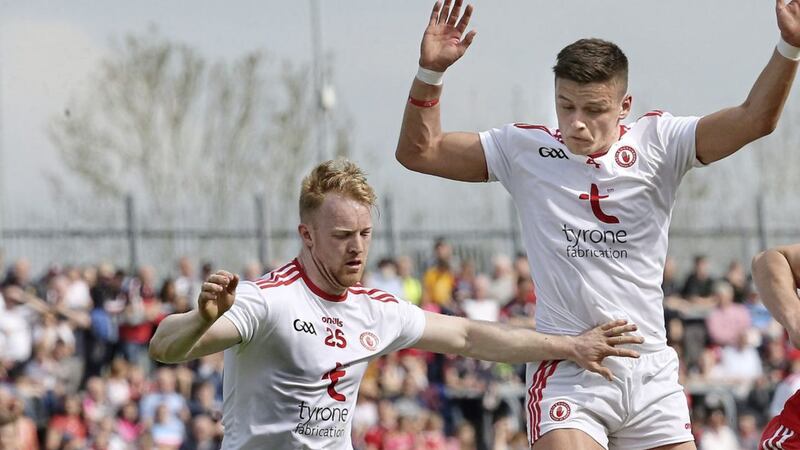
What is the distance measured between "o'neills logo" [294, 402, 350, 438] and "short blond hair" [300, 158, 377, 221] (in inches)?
34.4

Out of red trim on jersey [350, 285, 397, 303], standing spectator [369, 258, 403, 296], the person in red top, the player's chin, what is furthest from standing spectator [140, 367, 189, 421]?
the person in red top

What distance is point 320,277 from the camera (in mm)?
6379

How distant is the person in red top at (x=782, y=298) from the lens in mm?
5980

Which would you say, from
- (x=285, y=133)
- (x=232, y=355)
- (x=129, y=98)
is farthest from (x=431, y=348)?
(x=285, y=133)

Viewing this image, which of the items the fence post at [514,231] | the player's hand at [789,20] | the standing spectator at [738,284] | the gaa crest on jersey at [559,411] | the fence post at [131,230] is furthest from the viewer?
the fence post at [514,231]

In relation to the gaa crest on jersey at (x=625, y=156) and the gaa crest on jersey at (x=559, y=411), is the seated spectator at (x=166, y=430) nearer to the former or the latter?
the gaa crest on jersey at (x=559, y=411)

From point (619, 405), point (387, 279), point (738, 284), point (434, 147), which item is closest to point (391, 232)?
point (387, 279)

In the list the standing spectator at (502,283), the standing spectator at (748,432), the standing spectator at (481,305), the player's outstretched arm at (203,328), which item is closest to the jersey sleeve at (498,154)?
the player's outstretched arm at (203,328)

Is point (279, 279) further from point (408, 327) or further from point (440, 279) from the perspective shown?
point (440, 279)

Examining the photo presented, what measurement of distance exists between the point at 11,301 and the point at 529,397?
31.7ft

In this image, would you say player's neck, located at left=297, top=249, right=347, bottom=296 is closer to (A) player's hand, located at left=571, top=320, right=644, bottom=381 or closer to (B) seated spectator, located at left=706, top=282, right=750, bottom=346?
(A) player's hand, located at left=571, top=320, right=644, bottom=381

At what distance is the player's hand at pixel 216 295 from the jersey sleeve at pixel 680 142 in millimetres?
2105

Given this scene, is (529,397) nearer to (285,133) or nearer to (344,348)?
(344,348)

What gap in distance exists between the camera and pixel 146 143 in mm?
34531
